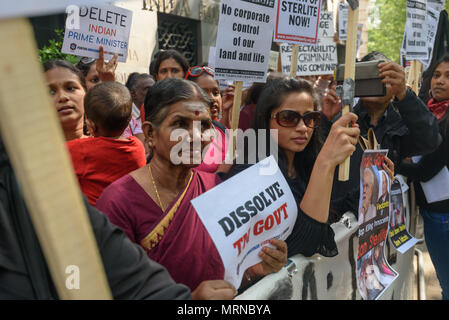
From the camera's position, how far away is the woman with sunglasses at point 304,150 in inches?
82.3

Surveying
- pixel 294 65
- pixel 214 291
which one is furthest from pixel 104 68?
pixel 214 291

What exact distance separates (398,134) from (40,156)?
122 inches

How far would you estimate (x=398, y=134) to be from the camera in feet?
10.8

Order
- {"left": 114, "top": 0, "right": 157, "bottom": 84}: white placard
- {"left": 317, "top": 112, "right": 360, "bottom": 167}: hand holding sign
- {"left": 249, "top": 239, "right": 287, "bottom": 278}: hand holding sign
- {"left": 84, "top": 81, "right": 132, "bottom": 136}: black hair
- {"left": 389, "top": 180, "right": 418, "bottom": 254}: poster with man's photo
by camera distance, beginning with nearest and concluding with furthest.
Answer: {"left": 249, "top": 239, "right": 287, "bottom": 278}: hand holding sign < {"left": 317, "top": 112, "right": 360, "bottom": 167}: hand holding sign < {"left": 84, "top": 81, "right": 132, "bottom": 136}: black hair < {"left": 389, "top": 180, "right": 418, "bottom": 254}: poster with man's photo < {"left": 114, "top": 0, "right": 157, "bottom": 84}: white placard

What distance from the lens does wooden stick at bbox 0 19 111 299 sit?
58cm

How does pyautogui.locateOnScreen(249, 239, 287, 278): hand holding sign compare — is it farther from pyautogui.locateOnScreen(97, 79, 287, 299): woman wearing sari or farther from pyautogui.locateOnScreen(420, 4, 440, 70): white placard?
pyautogui.locateOnScreen(420, 4, 440, 70): white placard

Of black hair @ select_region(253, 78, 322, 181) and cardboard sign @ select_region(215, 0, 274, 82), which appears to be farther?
cardboard sign @ select_region(215, 0, 274, 82)

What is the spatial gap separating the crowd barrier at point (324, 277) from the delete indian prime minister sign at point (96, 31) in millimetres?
2529

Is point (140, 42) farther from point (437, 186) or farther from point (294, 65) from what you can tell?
point (437, 186)

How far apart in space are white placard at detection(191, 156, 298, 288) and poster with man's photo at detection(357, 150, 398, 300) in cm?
64

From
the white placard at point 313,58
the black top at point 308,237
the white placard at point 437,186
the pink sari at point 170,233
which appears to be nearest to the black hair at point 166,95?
the pink sari at point 170,233

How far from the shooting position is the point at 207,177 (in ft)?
7.02

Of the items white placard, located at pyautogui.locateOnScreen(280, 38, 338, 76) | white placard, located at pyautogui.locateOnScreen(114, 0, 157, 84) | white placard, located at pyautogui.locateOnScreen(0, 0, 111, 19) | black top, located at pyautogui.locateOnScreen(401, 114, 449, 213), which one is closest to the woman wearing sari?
white placard, located at pyautogui.locateOnScreen(0, 0, 111, 19)

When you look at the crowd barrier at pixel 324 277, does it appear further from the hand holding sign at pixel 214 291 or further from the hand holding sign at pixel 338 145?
the hand holding sign at pixel 338 145
